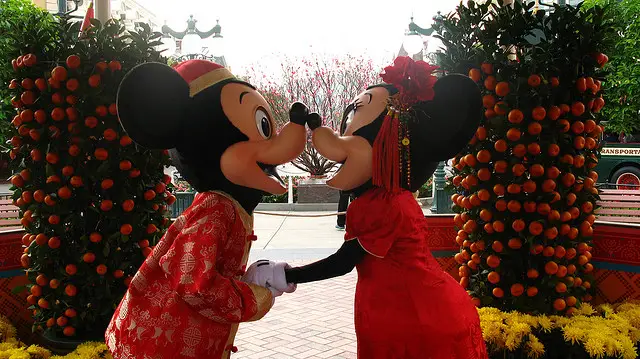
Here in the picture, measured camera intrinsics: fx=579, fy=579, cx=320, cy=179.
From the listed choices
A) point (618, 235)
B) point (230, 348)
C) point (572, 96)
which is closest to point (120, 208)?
→ point (230, 348)

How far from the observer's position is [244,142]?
8.48 ft

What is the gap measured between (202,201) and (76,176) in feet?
3.69

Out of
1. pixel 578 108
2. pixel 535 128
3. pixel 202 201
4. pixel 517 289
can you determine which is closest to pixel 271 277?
pixel 202 201

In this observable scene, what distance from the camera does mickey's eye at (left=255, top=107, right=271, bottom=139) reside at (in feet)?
8.62

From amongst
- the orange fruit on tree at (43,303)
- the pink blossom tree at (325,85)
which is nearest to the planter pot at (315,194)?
the pink blossom tree at (325,85)

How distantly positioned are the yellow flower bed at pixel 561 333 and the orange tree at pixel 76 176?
7.03ft

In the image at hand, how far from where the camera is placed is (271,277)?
247 centimetres

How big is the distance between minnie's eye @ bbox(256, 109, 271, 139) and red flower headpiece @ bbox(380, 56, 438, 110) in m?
0.60

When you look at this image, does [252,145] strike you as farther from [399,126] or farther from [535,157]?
[535,157]

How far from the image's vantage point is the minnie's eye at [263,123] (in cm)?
263

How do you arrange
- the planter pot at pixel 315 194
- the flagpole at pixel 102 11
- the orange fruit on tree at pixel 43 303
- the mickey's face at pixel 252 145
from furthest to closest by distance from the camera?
the planter pot at pixel 315 194 < the flagpole at pixel 102 11 < the orange fruit on tree at pixel 43 303 < the mickey's face at pixel 252 145

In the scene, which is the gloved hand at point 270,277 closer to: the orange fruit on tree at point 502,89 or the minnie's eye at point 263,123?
the minnie's eye at point 263,123

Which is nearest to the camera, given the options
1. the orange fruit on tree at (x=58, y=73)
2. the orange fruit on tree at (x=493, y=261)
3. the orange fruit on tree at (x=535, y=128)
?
the orange fruit on tree at (x=58, y=73)

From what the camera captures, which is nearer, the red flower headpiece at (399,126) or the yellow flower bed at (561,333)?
the red flower headpiece at (399,126)
